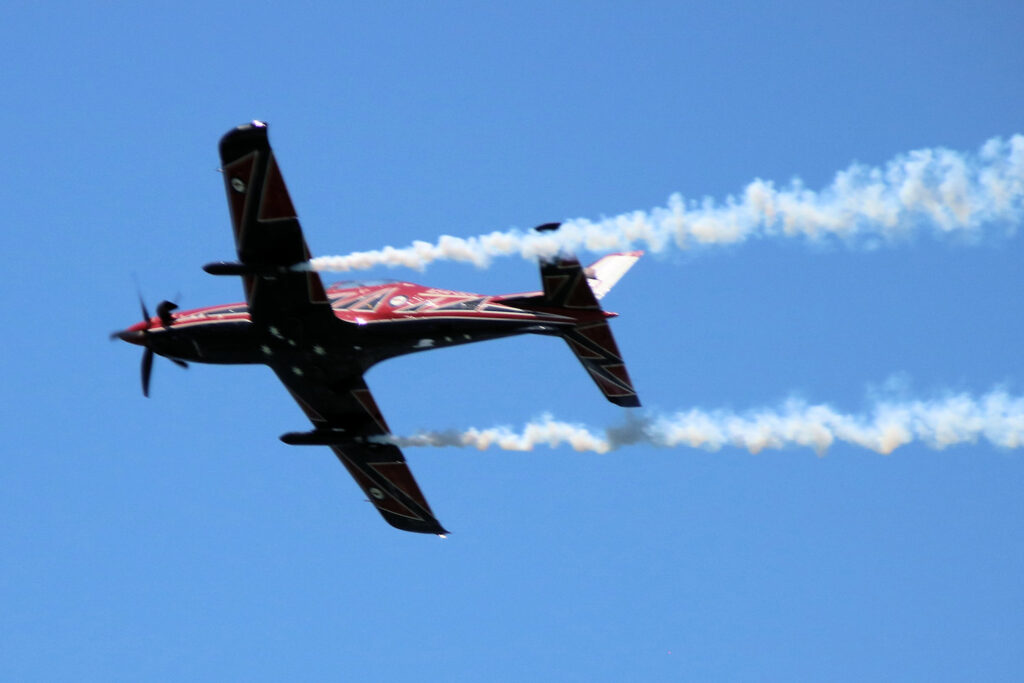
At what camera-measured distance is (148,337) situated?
108ft

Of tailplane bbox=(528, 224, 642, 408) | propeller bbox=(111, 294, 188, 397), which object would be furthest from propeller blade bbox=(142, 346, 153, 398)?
tailplane bbox=(528, 224, 642, 408)

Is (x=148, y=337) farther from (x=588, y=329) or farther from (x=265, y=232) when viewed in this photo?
(x=588, y=329)

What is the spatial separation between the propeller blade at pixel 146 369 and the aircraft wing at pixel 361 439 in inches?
114

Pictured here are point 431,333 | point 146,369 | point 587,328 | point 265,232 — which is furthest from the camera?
point 146,369

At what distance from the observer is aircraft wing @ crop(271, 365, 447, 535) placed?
33.9m

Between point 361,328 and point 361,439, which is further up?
point 361,328

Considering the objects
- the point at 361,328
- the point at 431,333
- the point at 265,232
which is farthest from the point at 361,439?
the point at 265,232

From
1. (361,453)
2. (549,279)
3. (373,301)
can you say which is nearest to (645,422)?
(549,279)

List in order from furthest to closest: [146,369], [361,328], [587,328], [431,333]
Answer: [146,369], [361,328], [431,333], [587,328]

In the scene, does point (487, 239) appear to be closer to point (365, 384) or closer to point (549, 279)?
point (549, 279)

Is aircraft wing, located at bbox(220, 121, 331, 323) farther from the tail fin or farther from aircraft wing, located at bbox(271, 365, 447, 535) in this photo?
the tail fin

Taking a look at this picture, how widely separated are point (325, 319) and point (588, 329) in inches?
232

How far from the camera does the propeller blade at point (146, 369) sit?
→ 3344 cm

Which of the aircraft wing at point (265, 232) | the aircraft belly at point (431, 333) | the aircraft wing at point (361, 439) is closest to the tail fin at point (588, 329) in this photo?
the aircraft belly at point (431, 333)
